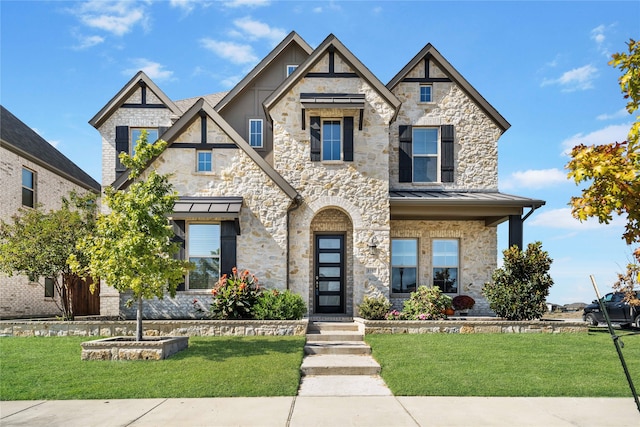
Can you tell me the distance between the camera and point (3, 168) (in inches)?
746

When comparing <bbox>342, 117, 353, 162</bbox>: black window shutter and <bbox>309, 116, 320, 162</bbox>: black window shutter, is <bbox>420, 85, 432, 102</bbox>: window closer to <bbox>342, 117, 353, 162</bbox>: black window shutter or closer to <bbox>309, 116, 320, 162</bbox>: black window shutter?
<bbox>342, 117, 353, 162</bbox>: black window shutter

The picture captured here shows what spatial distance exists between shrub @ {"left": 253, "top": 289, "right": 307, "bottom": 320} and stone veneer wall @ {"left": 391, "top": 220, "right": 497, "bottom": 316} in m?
4.84

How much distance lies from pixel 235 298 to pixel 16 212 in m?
12.0

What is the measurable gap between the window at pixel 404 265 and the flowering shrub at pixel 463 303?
4.58 ft

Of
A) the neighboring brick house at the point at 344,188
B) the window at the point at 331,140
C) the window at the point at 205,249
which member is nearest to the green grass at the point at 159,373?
the window at the point at 205,249

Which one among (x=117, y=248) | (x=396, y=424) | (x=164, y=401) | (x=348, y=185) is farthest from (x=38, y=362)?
(x=348, y=185)

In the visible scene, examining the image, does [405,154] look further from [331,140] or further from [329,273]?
[329,273]

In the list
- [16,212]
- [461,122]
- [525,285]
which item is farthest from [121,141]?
[525,285]

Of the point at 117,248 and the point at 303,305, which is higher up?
the point at 117,248

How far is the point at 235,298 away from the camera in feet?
42.1

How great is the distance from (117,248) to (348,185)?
7.22 metres

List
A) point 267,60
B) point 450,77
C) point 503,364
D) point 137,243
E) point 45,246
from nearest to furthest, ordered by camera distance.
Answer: point 503,364, point 137,243, point 45,246, point 450,77, point 267,60

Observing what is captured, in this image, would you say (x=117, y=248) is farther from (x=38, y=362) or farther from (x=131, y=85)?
(x=131, y=85)

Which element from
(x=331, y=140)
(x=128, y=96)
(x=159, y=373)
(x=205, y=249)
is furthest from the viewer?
(x=128, y=96)
